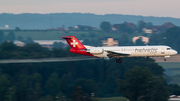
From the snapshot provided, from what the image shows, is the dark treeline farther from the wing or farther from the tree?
the wing

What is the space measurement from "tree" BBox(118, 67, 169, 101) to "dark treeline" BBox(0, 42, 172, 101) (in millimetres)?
20133

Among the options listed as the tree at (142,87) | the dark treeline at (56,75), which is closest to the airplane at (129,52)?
the tree at (142,87)

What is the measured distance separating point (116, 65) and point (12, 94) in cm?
6463

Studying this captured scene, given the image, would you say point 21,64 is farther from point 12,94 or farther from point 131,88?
point 131,88

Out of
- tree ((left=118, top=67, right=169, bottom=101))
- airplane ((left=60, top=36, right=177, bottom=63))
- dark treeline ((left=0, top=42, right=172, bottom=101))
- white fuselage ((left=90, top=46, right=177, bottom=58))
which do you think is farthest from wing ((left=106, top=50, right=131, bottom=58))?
dark treeline ((left=0, top=42, right=172, bottom=101))

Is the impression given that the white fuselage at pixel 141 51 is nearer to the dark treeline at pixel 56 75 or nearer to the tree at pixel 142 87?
the tree at pixel 142 87

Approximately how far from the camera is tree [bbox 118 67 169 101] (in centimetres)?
9419

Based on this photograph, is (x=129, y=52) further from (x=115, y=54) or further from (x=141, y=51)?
(x=115, y=54)

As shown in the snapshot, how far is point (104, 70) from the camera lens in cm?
15850

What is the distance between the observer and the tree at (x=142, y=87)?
309 ft

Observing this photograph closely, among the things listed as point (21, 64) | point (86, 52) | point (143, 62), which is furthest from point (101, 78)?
point (86, 52)

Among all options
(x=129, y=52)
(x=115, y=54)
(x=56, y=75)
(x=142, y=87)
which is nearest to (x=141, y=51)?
(x=129, y=52)

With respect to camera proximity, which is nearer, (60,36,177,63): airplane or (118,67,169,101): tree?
(60,36,177,63): airplane

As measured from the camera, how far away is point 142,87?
100688 mm
